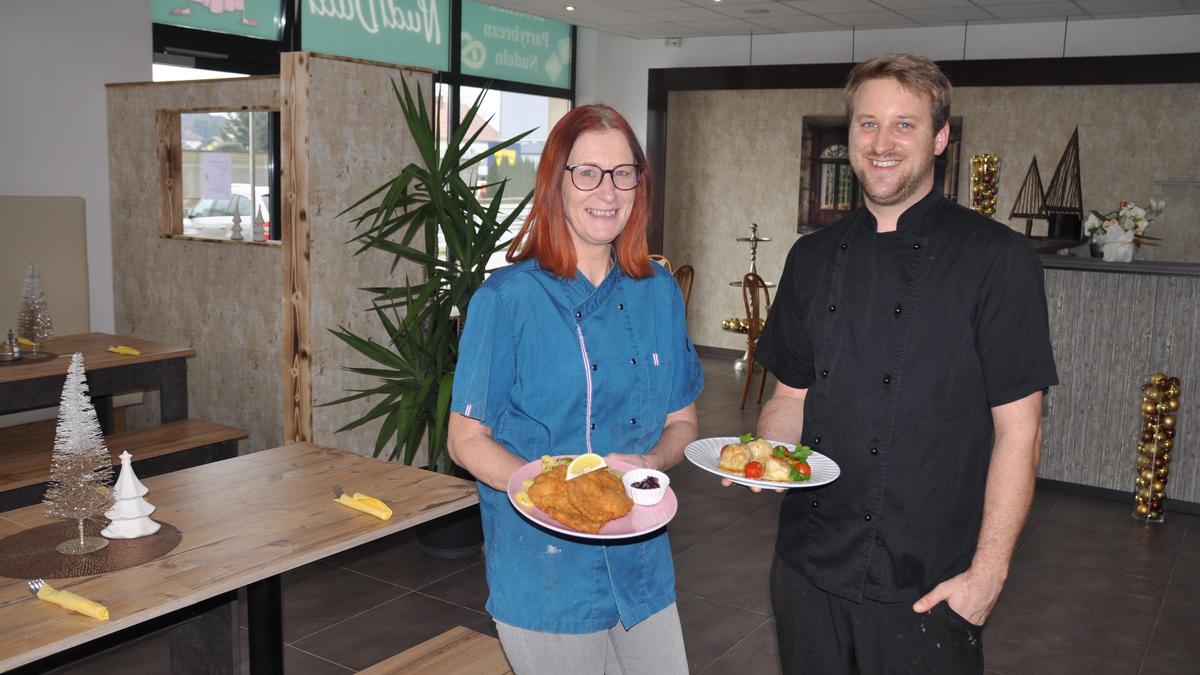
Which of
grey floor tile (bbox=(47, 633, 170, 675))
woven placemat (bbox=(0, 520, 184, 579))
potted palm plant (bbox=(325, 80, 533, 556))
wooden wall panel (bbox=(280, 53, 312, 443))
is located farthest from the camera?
wooden wall panel (bbox=(280, 53, 312, 443))

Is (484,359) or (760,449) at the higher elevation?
(484,359)

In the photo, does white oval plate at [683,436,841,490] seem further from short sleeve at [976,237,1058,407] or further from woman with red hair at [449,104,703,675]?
short sleeve at [976,237,1058,407]

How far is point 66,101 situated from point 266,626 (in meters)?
4.49

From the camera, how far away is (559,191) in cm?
159

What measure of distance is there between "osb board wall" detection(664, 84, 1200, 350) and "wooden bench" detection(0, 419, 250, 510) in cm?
598

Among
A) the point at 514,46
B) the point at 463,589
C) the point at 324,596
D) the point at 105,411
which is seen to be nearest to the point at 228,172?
the point at 105,411

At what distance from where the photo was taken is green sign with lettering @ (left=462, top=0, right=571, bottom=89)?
29.1 feet

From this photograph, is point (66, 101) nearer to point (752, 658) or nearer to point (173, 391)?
point (173, 391)

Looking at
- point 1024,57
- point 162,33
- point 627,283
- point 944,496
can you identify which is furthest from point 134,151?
point 1024,57

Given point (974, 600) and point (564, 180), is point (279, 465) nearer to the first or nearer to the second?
point (564, 180)

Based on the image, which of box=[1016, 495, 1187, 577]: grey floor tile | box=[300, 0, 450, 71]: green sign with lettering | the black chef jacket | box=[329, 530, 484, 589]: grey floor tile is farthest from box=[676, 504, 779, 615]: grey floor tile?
box=[300, 0, 450, 71]: green sign with lettering

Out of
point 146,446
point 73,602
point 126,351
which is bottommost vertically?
point 146,446

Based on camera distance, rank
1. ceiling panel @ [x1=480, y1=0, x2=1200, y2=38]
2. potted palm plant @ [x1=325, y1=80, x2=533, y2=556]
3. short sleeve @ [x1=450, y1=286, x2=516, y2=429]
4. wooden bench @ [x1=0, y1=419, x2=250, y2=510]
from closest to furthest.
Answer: short sleeve @ [x1=450, y1=286, x2=516, y2=429] < potted palm plant @ [x1=325, y1=80, x2=533, y2=556] < wooden bench @ [x1=0, y1=419, x2=250, y2=510] < ceiling panel @ [x1=480, y1=0, x2=1200, y2=38]

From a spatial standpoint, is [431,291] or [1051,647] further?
[431,291]
